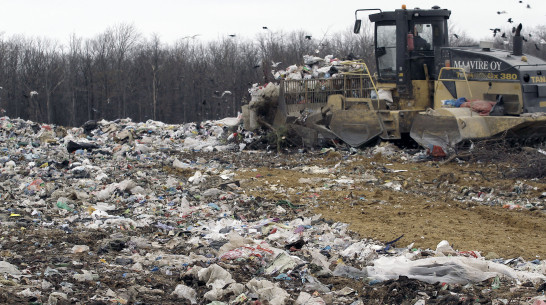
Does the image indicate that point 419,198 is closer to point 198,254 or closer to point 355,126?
point 198,254

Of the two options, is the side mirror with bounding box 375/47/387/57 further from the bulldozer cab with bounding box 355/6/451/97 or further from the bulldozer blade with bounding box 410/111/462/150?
the bulldozer blade with bounding box 410/111/462/150

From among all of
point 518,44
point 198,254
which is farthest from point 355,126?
point 198,254

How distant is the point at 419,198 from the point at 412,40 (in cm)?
441

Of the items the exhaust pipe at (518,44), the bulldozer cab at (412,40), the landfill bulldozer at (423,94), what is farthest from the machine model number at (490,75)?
the bulldozer cab at (412,40)

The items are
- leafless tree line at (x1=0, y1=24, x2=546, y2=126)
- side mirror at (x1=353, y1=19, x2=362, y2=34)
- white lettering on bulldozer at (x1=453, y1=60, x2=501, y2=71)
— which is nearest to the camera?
white lettering on bulldozer at (x1=453, y1=60, x2=501, y2=71)

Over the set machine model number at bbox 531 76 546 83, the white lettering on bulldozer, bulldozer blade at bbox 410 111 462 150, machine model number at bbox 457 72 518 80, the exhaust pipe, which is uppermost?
the exhaust pipe

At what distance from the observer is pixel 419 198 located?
841 centimetres

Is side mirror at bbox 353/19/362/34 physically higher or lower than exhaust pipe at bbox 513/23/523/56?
higher

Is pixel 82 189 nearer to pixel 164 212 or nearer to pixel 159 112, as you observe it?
pixel 164 212

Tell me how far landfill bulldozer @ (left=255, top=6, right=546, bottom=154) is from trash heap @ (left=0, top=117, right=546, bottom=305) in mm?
3241

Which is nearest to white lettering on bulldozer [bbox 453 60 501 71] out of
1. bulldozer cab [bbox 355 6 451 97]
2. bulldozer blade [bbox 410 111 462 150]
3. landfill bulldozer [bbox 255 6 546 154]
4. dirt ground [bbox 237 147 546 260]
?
landfill bulldozer [bbox 255 6 546 154]

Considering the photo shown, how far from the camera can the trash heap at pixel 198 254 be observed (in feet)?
14.9

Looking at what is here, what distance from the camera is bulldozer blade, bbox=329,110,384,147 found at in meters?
12.2

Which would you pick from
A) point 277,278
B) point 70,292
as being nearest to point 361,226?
point 277,278
